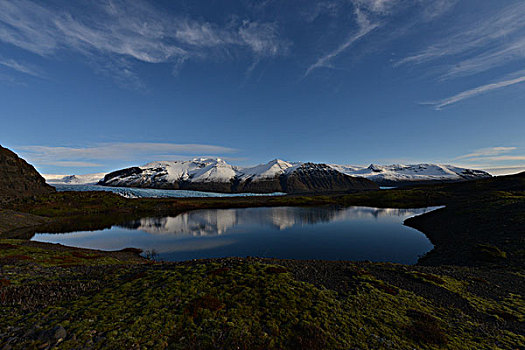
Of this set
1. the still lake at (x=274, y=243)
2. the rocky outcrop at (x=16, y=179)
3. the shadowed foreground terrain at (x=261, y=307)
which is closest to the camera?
the shadowed foreground terrain at (x=261, y=307)

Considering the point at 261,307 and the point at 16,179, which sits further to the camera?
the point at 16,179

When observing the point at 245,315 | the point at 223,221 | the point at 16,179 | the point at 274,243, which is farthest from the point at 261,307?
the point at 16,179

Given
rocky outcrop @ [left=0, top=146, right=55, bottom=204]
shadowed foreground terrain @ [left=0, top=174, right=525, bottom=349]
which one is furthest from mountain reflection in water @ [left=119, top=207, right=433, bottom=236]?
rocky outcrop @ [left=0, top=146, right=55, bottom=204]

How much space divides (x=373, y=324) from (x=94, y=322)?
16.3 m

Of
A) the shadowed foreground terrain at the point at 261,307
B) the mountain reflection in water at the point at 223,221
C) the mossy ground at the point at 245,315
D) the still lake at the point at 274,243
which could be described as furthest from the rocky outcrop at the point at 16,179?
the mossy ground at the point at 245,315

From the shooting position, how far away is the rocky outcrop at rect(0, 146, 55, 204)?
103m

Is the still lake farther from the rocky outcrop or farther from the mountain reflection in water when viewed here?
the rocky outcrop

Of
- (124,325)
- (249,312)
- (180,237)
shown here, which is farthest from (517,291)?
(180,237)

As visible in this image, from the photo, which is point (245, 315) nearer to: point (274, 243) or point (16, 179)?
point (274, 243)

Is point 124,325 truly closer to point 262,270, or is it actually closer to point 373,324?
point 262,270

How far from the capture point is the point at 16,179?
113m

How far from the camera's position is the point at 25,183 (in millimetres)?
116875

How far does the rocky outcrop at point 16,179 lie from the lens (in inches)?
4070

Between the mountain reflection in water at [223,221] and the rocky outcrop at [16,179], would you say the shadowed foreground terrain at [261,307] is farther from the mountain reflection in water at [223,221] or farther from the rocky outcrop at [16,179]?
the rocky outcrop at [16,179]
